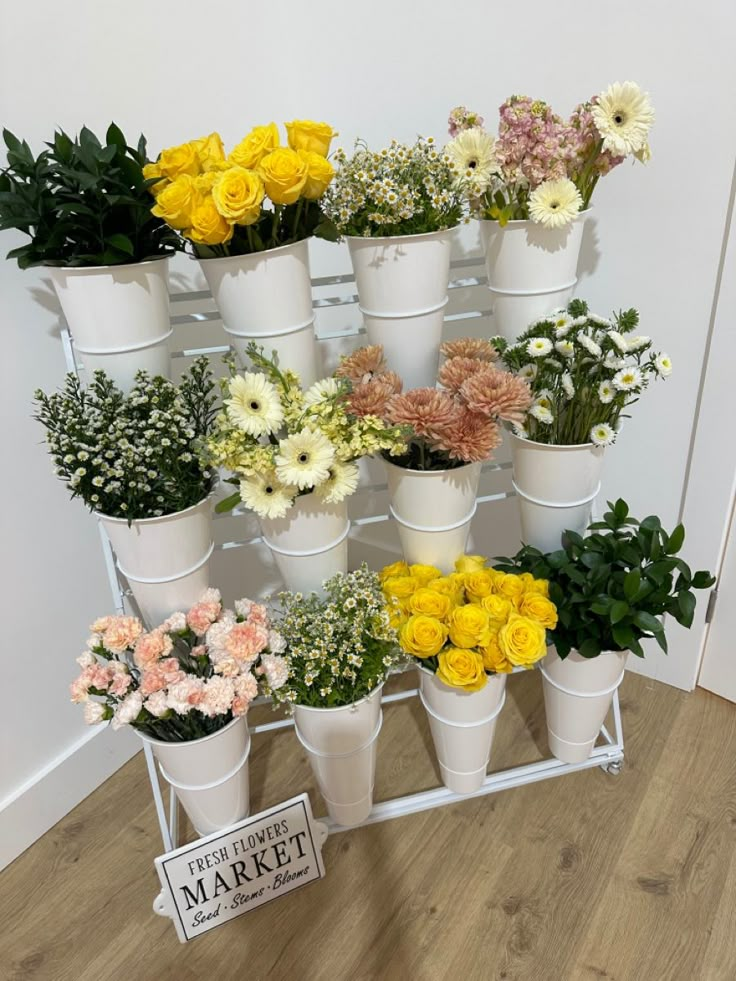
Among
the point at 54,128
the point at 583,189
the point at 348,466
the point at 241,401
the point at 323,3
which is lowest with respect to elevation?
the point at 348,466

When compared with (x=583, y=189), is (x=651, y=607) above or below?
below

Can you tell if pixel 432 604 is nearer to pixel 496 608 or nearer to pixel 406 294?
pixel 496 608

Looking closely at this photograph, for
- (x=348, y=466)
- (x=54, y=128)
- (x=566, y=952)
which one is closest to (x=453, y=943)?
(x=566, y=952)

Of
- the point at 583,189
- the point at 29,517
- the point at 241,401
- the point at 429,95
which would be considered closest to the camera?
the point at 241,401

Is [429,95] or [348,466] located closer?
[348,466]

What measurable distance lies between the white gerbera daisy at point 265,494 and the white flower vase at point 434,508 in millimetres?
224

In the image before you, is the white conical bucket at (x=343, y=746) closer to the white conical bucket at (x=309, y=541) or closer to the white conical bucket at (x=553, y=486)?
the white conical bucket at (x=309, y=541)

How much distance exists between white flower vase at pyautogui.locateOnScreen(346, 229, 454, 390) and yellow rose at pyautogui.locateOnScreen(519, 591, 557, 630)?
1.39ft

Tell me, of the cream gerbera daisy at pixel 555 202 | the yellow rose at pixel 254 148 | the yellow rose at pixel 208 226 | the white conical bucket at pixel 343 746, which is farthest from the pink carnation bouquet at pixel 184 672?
the cream gerbera daisy at pixel 555 202

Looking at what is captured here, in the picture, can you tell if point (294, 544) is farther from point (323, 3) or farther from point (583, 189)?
point (323, 3)

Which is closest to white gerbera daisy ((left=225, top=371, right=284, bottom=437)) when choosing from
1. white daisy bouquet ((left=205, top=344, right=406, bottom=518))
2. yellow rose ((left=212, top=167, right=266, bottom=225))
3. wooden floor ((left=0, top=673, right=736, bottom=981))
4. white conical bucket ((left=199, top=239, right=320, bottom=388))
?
white daisy bouquet ((left=205, top=344, right=406, bottom=518))

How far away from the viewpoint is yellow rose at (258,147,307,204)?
0.94m

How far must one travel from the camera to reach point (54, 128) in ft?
3.92

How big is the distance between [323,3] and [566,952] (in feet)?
6.34
